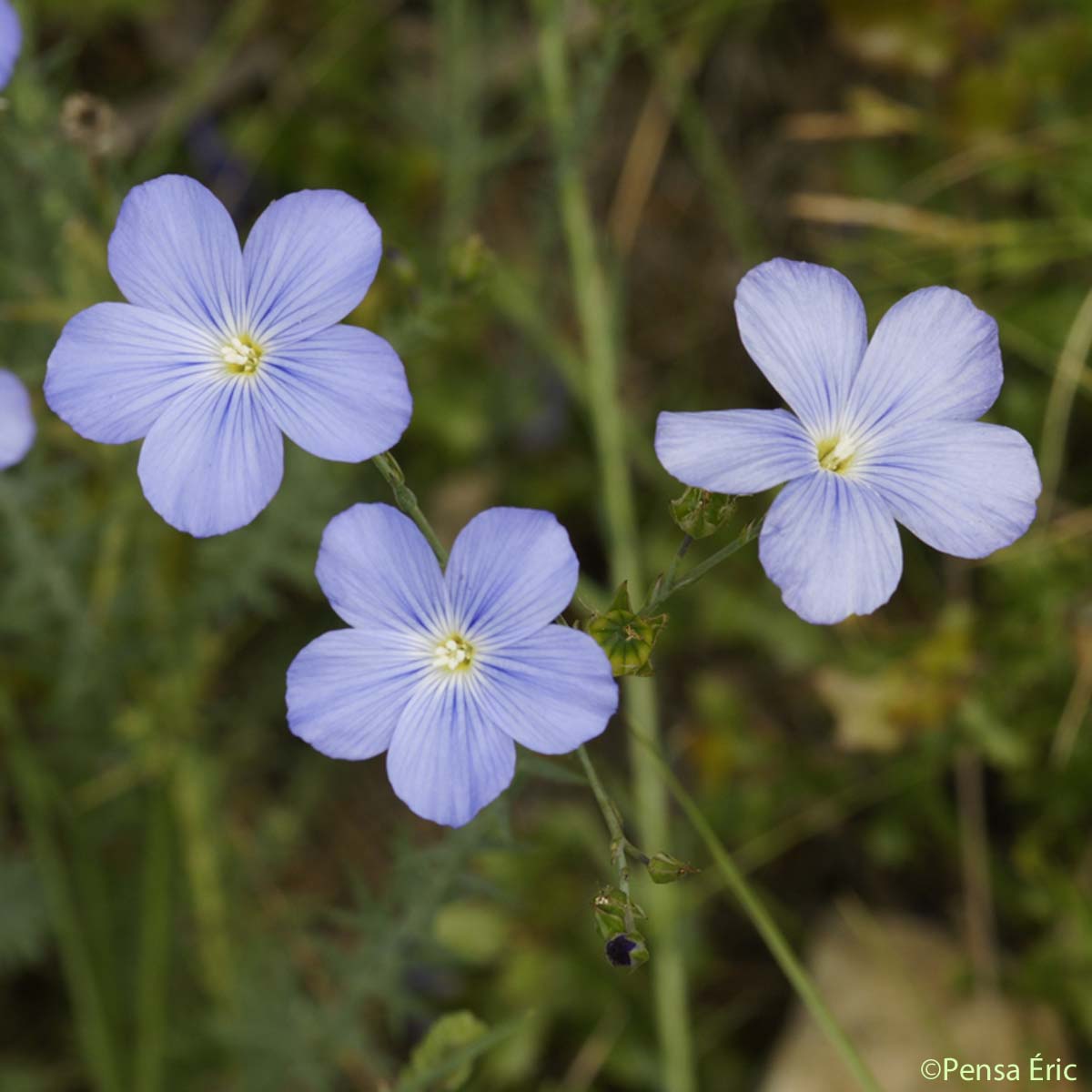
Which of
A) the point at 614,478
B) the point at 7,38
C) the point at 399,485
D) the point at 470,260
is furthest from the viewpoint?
the point at 614,478

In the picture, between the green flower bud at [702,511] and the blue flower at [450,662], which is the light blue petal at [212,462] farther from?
the green flower bud at [702,511]

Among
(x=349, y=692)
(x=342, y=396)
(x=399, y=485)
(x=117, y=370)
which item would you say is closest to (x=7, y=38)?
(x=117, y=370)

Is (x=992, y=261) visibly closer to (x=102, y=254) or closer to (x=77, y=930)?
(x=102, y=254)

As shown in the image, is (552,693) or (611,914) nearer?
(552,693)

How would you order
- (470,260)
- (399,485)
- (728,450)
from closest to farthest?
(728,450) → (399,485) → (470,260)

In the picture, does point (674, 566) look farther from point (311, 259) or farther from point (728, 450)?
point (311, 259)

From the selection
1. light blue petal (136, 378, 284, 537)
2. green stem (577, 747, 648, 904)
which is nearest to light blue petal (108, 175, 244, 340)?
light blue petal (136, 378, 284, 537)
